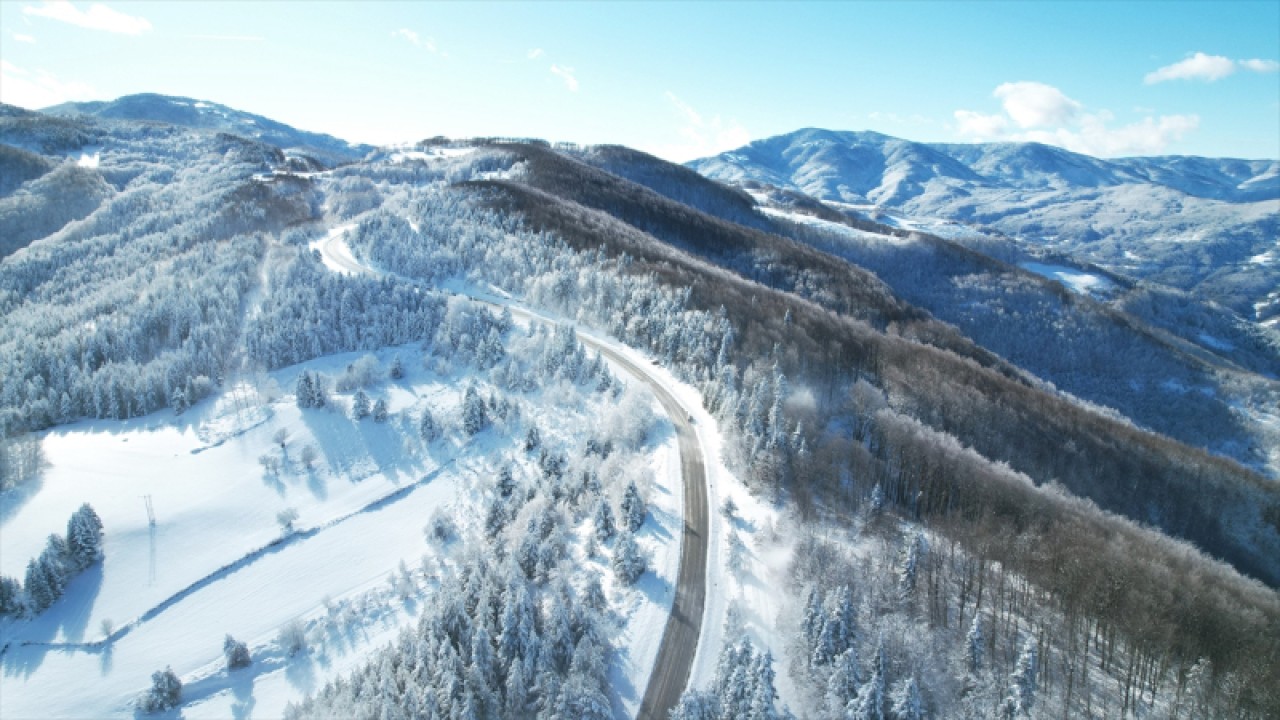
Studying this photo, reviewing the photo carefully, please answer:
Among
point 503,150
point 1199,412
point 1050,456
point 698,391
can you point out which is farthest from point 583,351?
point 1199,412

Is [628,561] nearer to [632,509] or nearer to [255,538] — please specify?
[632,509]

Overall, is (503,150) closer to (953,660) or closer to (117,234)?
(117,234)

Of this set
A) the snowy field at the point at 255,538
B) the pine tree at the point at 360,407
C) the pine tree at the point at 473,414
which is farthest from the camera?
the pine tree at the point at 360,407

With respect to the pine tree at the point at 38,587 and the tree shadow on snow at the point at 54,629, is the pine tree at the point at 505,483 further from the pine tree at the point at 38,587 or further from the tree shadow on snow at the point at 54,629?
the pine tree at the point at 38,587

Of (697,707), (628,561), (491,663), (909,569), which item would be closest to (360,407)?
(628,561)

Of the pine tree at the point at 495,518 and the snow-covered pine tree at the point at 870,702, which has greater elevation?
the snow-covered pine tree at the point at 870,702

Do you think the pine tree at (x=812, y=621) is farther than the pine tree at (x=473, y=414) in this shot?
No

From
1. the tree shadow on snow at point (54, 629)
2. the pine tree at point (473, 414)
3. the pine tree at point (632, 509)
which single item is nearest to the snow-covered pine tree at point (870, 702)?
the pine tree at point (632, 509)
